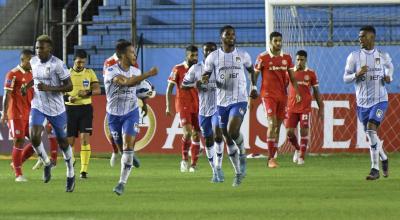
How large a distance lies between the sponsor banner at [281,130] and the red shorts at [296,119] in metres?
1.76

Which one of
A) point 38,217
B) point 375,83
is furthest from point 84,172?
point 38,217

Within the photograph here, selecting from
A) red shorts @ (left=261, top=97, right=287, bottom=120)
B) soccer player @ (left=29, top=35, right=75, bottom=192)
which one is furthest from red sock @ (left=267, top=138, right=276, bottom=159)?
soccer player @ (left=29, top=35, right=75, bottom=192)

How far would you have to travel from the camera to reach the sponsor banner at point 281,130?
2459 centimetres

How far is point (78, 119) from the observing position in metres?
19.1

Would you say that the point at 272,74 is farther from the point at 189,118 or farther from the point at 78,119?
the point at 78,119

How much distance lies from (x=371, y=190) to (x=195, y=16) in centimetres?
1508

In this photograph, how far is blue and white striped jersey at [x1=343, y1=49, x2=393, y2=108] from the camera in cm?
1661

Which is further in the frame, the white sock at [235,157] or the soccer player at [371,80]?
the soccer player at [371,80]

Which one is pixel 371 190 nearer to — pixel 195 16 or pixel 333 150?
pixel 333 150

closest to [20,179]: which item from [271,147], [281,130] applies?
[271,147]

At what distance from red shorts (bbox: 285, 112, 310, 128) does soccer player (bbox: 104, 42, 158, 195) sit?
8441mm

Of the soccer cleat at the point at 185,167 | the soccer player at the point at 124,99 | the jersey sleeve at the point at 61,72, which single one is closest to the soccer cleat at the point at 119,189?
Result: the soccer player at the point at 124,99

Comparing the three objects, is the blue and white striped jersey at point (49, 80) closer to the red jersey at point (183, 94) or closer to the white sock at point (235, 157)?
the white sock at point (235, 157)

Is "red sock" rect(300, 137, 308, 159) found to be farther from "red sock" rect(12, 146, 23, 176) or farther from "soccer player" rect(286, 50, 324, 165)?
"red sock" rect(12, 146, 23, 176)
